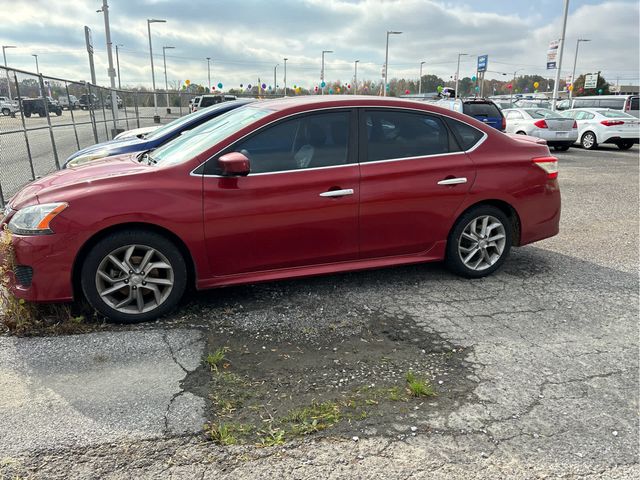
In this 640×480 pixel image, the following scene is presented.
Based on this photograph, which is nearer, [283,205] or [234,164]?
[234,164]

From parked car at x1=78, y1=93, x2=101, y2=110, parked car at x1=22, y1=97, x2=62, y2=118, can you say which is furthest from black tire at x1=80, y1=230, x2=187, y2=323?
parked car at x1=78, y1=93, x2=101, y2=110

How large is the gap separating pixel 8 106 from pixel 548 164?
8642mm

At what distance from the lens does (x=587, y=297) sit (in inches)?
180

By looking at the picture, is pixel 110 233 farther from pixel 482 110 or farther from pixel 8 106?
pixel 482 110

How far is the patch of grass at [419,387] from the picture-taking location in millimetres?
2973

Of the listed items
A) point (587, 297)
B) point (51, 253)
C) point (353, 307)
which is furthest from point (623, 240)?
point (51, 253)

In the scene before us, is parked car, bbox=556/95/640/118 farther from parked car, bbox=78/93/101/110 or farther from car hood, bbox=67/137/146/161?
car hood, bbox=67/137/146/161

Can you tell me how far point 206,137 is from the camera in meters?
4.36

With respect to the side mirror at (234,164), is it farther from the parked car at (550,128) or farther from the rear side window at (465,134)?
the parked car at (550,128)

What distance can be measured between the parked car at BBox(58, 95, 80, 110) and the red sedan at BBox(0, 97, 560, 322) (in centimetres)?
873

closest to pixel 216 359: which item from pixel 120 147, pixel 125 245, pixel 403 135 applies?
pixel 125 245

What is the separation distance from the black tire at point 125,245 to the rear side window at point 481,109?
13.5 m

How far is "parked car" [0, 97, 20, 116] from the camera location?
873cm

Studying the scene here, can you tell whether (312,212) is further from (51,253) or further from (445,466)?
(445,466)
